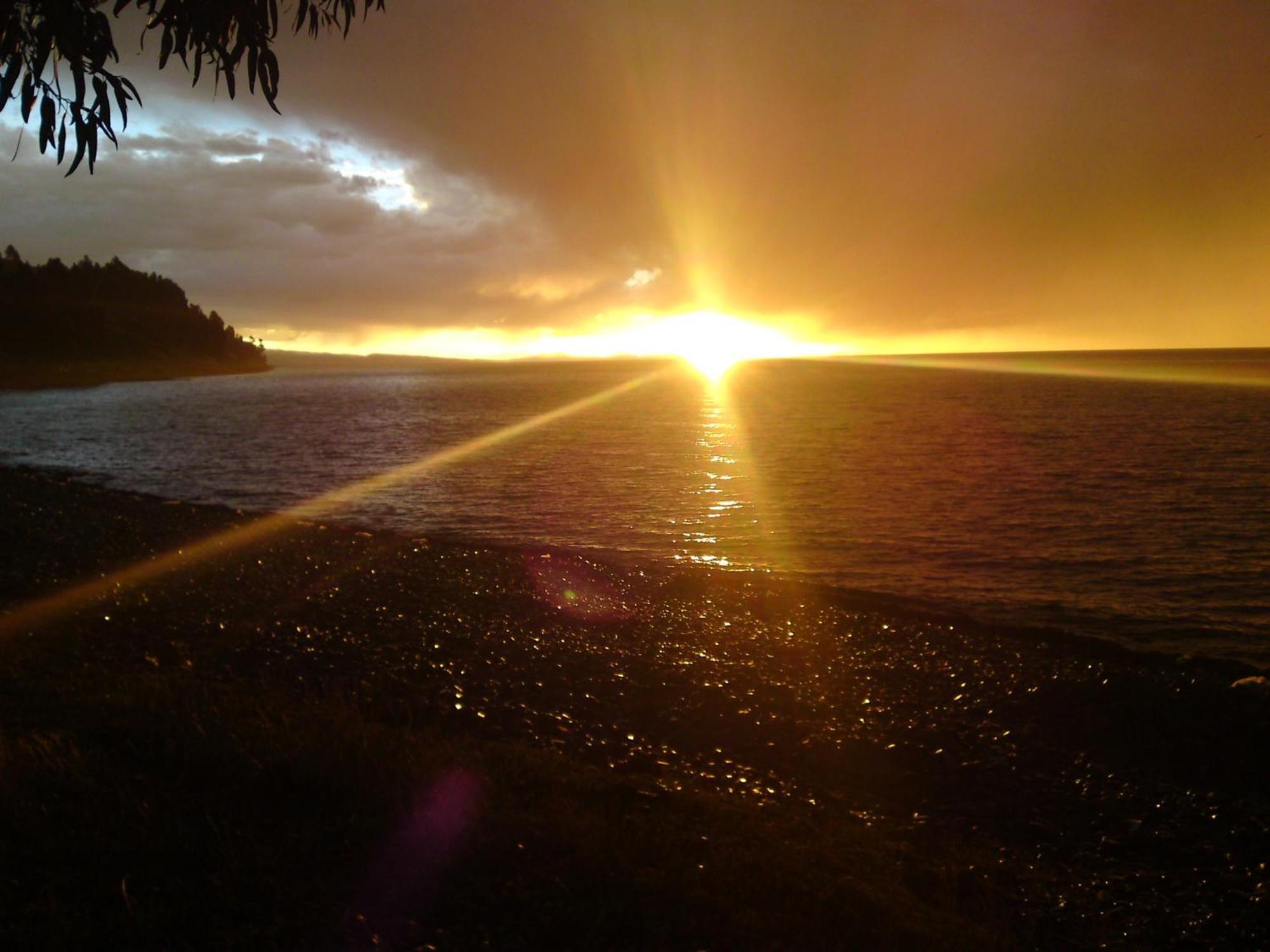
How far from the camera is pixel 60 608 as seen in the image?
12.1m

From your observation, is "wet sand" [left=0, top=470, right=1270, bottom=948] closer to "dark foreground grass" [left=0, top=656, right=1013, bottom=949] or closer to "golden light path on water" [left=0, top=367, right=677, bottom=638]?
"golden light path on water" [left=0, top=367, right=677, bottom=638]

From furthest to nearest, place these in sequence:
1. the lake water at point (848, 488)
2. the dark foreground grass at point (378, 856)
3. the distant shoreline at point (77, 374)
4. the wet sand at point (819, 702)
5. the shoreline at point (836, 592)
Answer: the distant shoreline at point (77, 374) → the lake water at point (848, 488) → the shoreline at point (836, 592) → the wet sand at point (819, 702) → the dark foreground grass at point (378, 856)

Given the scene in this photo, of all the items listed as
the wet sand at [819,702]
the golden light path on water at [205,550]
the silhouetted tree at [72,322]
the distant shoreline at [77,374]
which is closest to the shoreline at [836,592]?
the wet sand at [819,702]

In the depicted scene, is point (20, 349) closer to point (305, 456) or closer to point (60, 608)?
point (305, 456)

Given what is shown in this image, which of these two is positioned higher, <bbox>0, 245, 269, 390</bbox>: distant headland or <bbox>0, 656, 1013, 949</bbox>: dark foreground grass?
<bbox>0, 245, 269, 390</bbox>: distant headland

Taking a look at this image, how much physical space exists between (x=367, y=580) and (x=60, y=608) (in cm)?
525

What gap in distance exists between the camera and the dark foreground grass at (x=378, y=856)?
4.41 m

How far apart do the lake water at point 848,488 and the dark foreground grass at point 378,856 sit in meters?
11.6

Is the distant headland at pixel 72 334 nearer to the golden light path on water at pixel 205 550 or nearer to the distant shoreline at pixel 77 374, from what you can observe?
the distant shoreline at pixel 77 374

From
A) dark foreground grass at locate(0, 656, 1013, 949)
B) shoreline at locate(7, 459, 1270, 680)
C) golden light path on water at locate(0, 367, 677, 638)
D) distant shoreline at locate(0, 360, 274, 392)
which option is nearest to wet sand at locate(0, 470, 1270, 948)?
shoreline at locate(7, 459, 1270, 680)

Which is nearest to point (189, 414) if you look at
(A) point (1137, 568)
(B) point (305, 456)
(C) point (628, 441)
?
(B) point (305, 456)

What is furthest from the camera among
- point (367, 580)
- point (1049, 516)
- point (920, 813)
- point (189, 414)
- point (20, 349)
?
point (20, 349)

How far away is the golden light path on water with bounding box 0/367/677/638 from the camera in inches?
464

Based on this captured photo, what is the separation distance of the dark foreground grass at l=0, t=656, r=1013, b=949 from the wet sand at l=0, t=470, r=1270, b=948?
837 mm
